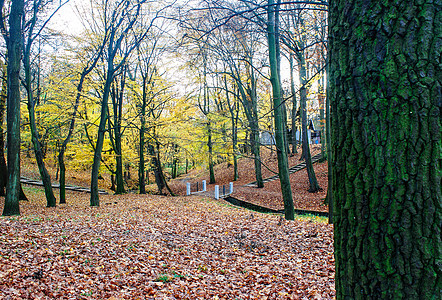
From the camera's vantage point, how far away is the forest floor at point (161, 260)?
151 inches

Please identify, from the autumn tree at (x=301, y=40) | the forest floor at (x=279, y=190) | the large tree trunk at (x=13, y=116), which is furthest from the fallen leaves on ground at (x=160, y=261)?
the autumn tree at (x=301, y=40)

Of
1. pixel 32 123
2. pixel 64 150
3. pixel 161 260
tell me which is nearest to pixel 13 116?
pixel 32 123

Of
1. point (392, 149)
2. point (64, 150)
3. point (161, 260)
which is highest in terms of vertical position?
point (64, 150)

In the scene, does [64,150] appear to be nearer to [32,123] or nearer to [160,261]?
[32,123]

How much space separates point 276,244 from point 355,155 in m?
5.11

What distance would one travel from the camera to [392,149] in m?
1.33

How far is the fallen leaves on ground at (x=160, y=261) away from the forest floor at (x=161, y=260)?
0.04 ft

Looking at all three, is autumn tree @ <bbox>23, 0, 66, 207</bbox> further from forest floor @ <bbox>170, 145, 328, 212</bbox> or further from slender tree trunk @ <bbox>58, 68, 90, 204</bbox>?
forest floor @ <bbox>170, 145, 328, 212</bbox>

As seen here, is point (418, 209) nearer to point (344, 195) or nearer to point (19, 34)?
point (344, 195)

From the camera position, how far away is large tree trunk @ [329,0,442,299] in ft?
4.20

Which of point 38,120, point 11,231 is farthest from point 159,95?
point 11,231

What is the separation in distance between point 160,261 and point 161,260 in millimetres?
55

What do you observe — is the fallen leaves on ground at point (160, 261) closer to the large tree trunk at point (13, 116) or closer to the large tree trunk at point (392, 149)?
the large tree trunk at point (13, 116)

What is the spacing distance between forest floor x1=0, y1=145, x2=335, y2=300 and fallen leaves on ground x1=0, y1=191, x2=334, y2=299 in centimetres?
1
